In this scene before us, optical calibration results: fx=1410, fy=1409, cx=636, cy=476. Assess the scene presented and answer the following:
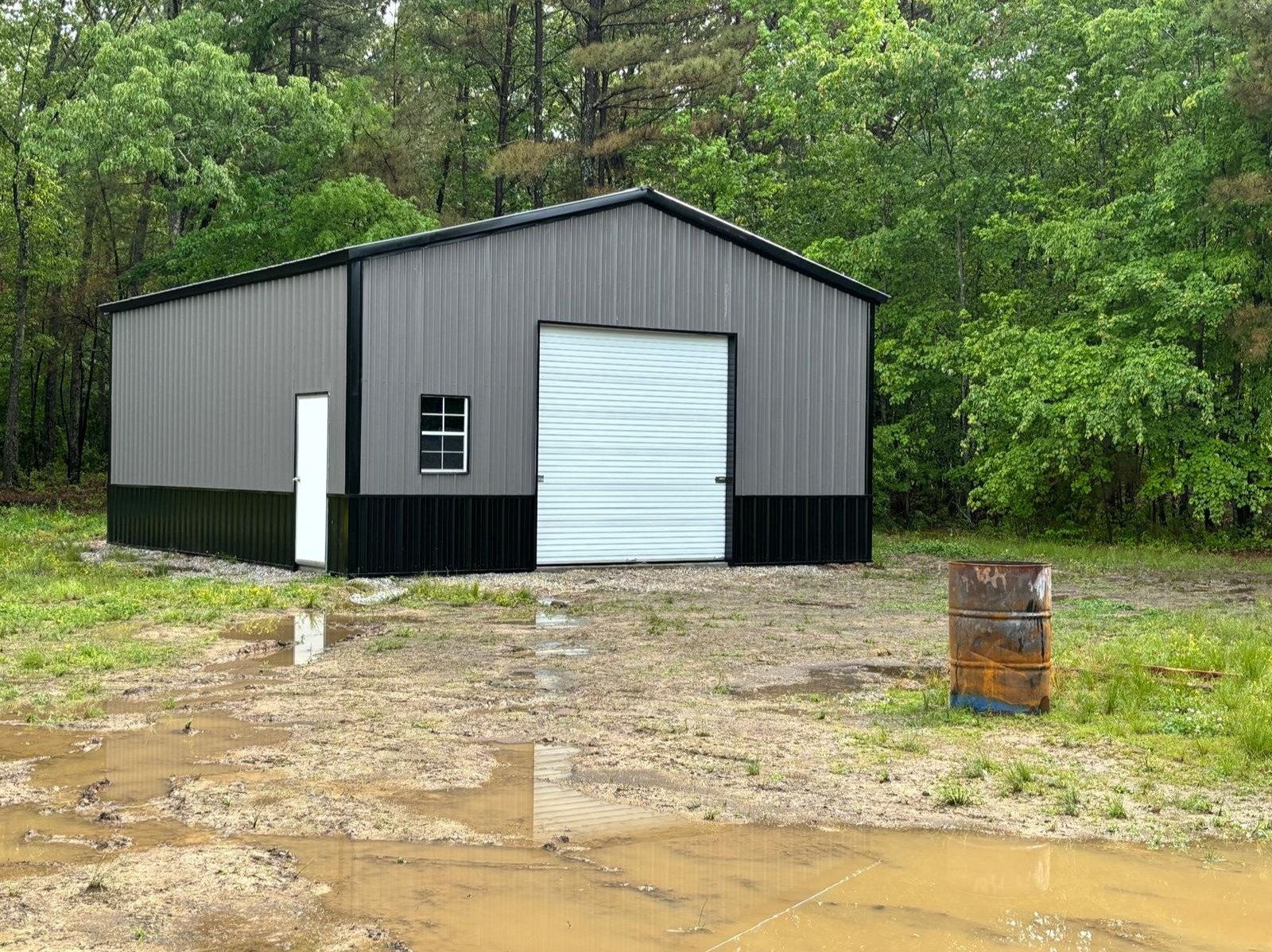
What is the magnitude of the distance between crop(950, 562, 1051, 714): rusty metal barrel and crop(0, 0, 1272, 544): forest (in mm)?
15275

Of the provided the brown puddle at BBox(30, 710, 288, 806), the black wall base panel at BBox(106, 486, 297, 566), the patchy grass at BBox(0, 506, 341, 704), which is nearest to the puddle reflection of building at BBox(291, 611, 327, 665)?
the patchy grass at BBox(0, 506, 341, 704)

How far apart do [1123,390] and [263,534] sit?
44.7ft

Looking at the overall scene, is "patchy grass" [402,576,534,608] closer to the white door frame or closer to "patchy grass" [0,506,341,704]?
"patchy grass" [0,506,341,704]

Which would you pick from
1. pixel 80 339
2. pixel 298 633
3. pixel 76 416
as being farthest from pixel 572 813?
pixel 76 416

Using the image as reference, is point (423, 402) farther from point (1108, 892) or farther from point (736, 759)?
point (1108, 892)

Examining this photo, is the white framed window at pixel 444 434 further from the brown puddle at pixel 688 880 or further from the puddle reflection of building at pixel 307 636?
the brown puddle at pixel 688 880

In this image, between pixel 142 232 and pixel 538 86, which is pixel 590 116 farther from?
pixel 142 232

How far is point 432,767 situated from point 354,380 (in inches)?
423

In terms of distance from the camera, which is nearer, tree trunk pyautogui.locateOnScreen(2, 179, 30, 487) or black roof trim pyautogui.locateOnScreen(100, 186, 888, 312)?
black roof trim pyautogui.locateOnScreen(100, 186, 888, 312)

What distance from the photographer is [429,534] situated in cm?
1773

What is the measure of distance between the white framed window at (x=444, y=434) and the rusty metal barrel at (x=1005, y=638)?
10455 mm

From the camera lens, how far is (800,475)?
67.8 ft

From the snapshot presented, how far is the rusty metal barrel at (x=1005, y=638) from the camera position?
8.30m

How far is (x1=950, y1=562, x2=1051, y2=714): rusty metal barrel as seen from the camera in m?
8.30
